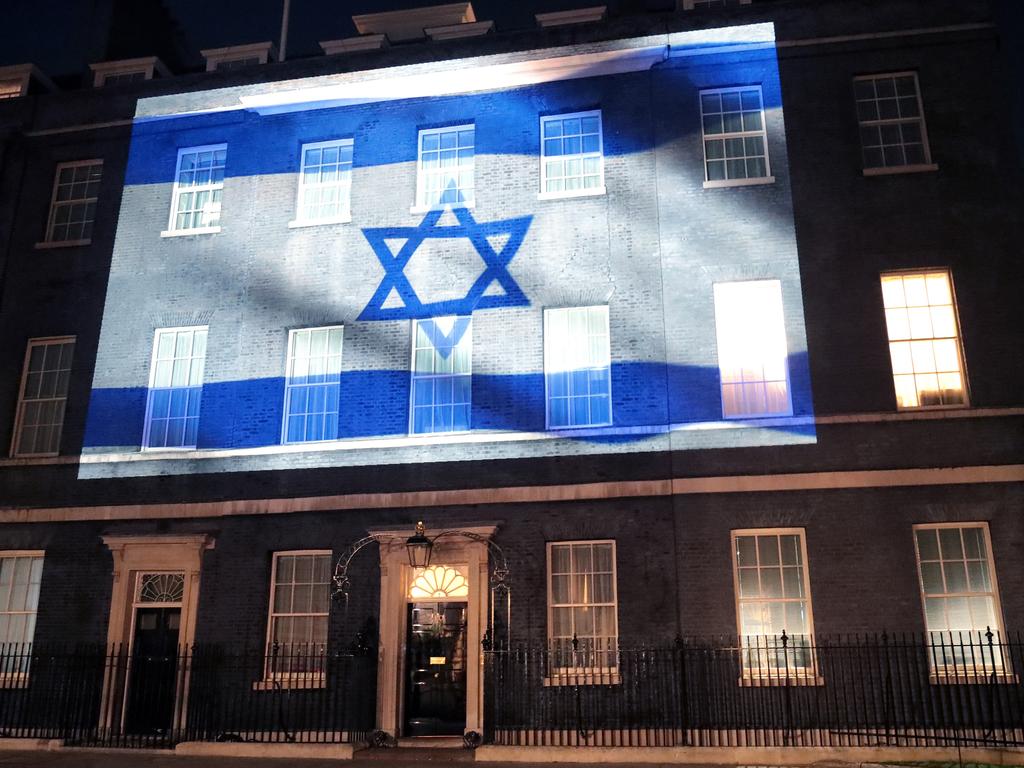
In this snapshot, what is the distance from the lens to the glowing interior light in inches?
624

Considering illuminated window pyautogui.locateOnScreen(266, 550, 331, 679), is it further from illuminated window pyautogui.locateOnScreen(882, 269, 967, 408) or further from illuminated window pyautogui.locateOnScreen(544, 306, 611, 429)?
illuminated window pyautogui.locateOnScreen(882, 269, 967, 408)

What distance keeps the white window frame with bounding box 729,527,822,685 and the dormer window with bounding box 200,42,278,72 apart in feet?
48.4

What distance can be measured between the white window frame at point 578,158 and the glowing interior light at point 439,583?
7111 millimetres

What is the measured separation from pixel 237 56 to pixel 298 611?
1262cm

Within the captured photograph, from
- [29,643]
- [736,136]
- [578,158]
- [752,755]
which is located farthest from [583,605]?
[29,643]

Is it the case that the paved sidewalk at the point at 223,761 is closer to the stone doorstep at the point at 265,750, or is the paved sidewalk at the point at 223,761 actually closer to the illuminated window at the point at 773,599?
the stone doorstep at the point at 265,750

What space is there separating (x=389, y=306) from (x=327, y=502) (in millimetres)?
3859

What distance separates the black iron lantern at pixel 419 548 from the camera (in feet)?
49.6

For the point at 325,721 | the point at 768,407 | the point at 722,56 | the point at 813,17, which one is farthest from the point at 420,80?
the point at 325,721

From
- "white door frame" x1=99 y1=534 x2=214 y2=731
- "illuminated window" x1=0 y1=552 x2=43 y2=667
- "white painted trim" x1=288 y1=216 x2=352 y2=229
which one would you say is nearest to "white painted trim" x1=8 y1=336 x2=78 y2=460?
"illuminated window" x1=0 y1=552 x2=43 y2=667

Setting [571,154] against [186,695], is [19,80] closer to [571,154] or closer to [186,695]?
[571,154]

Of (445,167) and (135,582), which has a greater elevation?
(445,167)

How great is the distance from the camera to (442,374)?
1692cm

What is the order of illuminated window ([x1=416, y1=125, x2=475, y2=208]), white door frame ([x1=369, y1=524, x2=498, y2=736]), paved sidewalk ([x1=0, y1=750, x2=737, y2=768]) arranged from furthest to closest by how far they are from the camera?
1. illuminated window ([x1=416, y1=125, x2=475, y2=208])
2. white door frame ([x1=369, y1=524, x2=498, y2=736])
3. paved sidewalk ([x1=0, y1=750, x2=737, y2=768])
